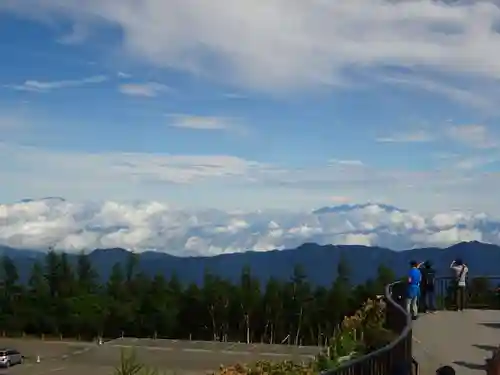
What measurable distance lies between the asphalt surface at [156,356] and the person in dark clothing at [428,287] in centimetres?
2881

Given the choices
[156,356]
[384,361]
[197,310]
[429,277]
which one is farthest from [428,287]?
[197,310]

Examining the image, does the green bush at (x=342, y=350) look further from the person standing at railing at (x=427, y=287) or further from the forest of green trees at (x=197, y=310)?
the forest of green trees at (x=197, y=310)

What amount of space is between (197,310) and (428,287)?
5998 centimetres

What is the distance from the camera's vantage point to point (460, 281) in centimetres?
2314

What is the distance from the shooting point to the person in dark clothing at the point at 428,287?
75.7 ft

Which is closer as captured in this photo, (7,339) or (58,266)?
(7,339)

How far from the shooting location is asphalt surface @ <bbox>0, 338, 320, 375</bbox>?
56188 mm

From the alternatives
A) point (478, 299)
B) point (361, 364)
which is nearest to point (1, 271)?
point (478, 299)

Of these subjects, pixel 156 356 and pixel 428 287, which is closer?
pixel 428 287

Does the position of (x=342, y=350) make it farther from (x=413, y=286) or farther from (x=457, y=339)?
(x=413, y=286)

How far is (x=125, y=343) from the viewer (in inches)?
2736

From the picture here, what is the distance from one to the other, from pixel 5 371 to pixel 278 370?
1951 inches

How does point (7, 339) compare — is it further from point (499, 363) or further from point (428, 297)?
point (499, 363)

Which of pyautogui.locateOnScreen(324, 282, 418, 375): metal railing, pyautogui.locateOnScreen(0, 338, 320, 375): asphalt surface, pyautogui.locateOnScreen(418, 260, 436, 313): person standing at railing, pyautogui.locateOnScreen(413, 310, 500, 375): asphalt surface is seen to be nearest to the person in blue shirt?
Result: pyautogui.locateOnScreen(413, 310, 500, 375): asphalt surface
